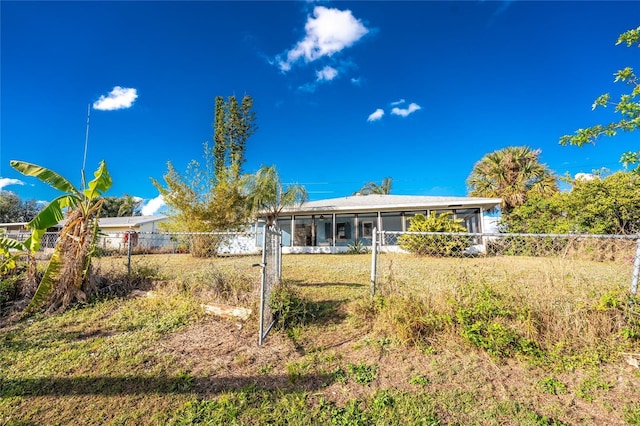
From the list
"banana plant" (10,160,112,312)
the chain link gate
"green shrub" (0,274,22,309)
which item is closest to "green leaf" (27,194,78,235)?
"banana plant" (10,160,112,312)

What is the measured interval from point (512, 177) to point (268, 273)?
63.0 feet

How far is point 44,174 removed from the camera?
17.8ft

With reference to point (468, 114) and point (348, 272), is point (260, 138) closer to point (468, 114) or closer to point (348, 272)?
point (468, 114)

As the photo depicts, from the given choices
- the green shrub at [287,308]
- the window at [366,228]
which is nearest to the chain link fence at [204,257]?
the green shrub at [287,308]

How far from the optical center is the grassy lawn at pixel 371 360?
7.98 ft

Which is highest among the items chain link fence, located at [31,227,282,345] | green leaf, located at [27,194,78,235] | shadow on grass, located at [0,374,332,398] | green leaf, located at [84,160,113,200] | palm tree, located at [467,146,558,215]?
palm tree, located at [467,146,558,215]

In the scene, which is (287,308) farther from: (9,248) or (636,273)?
(9,248)

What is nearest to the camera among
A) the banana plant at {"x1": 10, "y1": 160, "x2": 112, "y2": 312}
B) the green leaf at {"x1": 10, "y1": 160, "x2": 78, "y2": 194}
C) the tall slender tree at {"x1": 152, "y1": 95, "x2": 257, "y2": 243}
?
the banana plant at {"x1": 10, "y1": 160, "x2": 112, "y2": 312}

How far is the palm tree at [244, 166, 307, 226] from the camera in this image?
1587 centimetres

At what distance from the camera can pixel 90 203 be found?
18.7 ft

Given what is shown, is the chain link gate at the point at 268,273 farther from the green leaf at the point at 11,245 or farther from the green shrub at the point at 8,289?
the green shrub at the point at 8,289

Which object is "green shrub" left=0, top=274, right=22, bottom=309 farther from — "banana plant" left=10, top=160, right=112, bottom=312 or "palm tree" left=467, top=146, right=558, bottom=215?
"palm tree" left=467, top=146, right=558, bottom=215

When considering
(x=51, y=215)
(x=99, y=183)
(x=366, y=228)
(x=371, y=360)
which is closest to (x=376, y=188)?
(x=366, y=228)

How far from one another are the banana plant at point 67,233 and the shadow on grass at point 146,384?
2889 mm
